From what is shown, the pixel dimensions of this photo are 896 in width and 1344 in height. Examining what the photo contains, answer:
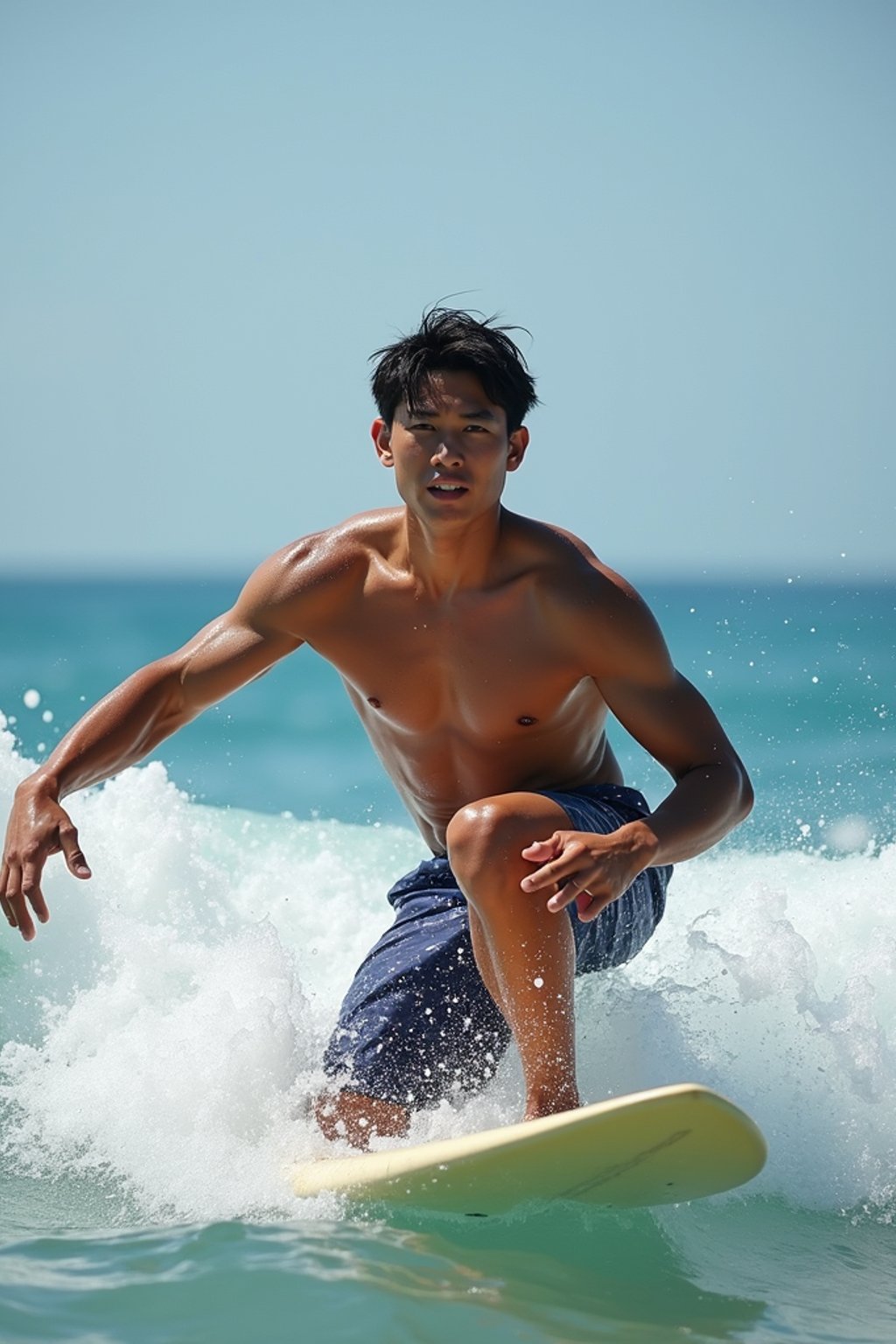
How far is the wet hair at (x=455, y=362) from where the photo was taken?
3416mm

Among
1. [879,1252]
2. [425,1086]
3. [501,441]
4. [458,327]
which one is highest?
[458,327]

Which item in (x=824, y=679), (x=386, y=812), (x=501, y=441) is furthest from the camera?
(x=824, y=679)

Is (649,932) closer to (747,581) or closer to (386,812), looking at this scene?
(386,812)

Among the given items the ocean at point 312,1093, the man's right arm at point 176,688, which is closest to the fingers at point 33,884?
the man's right arm at point 176,688

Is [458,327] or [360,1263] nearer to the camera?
[360,1263]

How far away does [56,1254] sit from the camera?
108 inches

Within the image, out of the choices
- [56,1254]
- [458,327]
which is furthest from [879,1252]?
[458,327]

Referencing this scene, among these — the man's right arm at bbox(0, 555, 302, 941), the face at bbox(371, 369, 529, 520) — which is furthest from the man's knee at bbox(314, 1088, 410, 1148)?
the face at bbox(371, 369, 529, 520)

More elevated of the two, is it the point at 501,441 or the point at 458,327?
the point at 458,327

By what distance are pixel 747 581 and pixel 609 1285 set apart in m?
85.8

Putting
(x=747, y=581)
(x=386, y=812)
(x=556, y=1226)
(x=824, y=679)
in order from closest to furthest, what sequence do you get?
(x=556, y=1226), (x=386, y=812), (x=824, y=679), (x=747, y=581)

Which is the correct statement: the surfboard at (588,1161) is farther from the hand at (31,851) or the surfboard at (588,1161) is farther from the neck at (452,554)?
the neck at (452,554)

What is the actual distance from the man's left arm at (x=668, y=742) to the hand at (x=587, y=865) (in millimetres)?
20

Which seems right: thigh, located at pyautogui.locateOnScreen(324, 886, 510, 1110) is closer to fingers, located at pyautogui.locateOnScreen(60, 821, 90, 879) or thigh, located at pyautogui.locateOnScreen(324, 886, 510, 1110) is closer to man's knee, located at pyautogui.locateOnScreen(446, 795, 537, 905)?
man's knee, located at pyautogui.locateOnScreen(446, 795, 537, 905)
